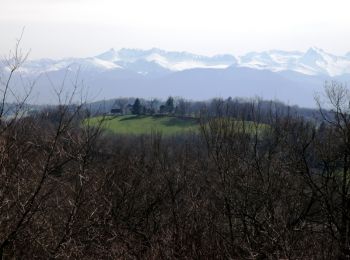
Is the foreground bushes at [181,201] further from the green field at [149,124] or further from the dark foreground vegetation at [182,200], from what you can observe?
the green field at [149,124]

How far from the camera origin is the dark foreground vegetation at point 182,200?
7.68 m

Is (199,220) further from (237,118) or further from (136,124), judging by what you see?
(136,124)

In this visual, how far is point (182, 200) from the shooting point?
17.0 meters

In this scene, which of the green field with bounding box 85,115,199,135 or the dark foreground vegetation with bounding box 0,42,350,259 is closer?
the dark foreground vegetation with bounding box 0,42,350,259

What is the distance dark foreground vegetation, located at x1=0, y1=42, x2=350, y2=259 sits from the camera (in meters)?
7.68

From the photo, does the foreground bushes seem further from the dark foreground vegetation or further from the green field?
the green field

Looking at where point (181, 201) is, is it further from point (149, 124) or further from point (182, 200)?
point (149, 124)

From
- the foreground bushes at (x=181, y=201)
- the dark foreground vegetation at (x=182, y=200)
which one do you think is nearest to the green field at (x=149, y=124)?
the dark foreground vegetation at (x=182, y=200)

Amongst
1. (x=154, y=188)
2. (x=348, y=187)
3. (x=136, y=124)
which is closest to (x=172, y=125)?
(x=136, y=124)

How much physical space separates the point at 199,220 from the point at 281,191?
4.21 m

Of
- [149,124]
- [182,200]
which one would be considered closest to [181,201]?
[182,200]

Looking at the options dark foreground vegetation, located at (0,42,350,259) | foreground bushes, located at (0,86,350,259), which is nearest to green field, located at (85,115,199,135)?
dark foreground vegetation, located at (0,42,350,259)

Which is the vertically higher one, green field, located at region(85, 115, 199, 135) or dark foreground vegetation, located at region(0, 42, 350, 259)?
dark foreground vegetation, located at region(0, 42, 350, 259)

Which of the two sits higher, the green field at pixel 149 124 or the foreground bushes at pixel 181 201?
the foreground bushes at pixel 181 201
